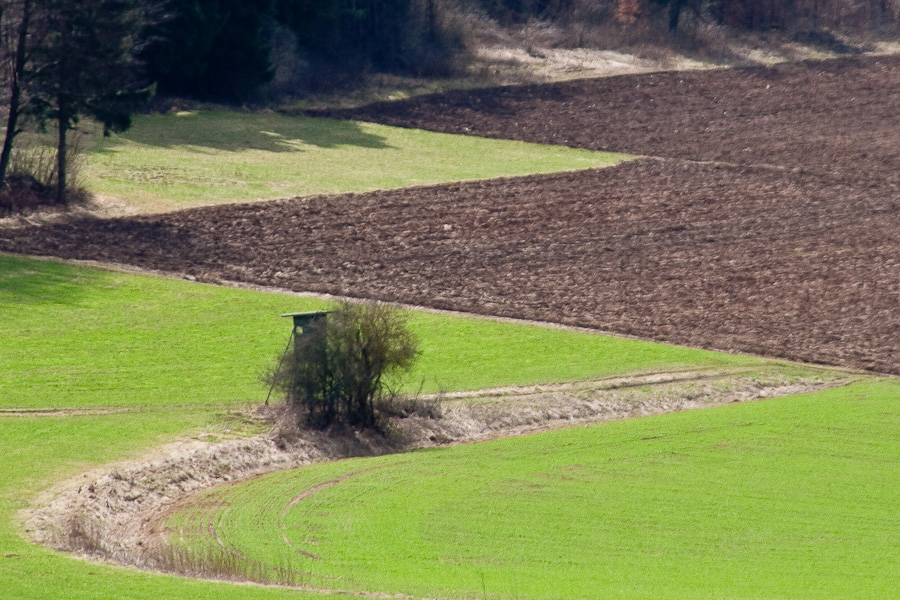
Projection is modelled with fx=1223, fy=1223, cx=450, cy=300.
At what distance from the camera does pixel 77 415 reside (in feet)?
91.6

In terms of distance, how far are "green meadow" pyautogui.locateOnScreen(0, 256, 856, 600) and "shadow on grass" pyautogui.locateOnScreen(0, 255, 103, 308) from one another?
6 centimetres

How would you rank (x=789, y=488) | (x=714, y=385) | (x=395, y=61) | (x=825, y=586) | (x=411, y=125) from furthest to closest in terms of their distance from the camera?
(x=395, y=61) < (x=411, y=125) < (x=714, y=385) < (x=789, y=488) < (x=825, y=586)

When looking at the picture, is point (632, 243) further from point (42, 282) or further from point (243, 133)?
point (243, 133)

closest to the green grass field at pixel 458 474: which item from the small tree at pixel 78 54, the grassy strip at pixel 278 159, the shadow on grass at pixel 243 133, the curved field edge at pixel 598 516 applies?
the curved field edge at pixel 598 516

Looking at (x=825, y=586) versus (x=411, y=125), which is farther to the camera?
(x=411, y=125)

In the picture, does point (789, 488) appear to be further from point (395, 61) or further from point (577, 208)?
point (395, 61)

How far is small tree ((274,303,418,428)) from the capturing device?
2819 cm

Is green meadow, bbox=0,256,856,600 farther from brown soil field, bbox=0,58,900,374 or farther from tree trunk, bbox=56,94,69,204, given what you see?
tree trunk, bbox=56,94,69,204

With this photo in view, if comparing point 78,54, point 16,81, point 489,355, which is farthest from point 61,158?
point 489,355

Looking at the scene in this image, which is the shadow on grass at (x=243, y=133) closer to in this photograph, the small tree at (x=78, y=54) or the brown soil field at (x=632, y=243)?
the brown soil field at (x=632, y=243)

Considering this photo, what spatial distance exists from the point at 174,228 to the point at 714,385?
20.9 metres

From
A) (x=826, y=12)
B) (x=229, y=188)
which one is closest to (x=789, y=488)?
(x=229, y=188)

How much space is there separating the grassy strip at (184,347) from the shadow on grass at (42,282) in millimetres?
38

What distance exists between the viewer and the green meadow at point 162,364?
983 inches
